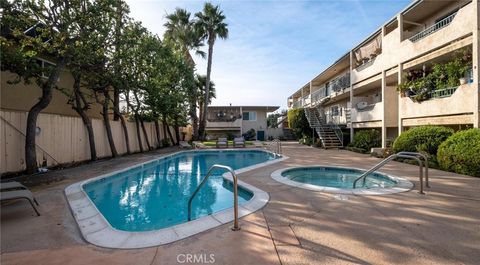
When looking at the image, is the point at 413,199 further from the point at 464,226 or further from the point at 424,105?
the point at 424,105

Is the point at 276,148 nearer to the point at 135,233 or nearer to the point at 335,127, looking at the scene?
the point at 335,127

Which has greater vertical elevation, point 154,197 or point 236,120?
point 236,120

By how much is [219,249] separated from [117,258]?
1.35 metres

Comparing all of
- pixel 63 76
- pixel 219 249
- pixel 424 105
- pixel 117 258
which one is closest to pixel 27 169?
pixel 63 76

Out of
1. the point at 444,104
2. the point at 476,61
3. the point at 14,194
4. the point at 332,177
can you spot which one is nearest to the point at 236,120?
the point at 332,177

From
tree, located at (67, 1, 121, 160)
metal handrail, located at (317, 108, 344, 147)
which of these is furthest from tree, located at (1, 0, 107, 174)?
metal handrail, located at (317, 108, 344, 147)

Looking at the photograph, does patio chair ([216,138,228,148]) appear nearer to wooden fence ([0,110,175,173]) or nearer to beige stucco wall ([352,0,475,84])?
wooden fence ([0,110,175,173])

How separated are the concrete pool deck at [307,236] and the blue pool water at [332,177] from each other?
2.79 m

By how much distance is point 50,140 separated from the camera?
35.0 ft

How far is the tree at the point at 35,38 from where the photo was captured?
8.47 meters

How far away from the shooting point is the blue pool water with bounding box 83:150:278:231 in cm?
600

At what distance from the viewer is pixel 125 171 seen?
11.0 meters

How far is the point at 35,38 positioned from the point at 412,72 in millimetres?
17140

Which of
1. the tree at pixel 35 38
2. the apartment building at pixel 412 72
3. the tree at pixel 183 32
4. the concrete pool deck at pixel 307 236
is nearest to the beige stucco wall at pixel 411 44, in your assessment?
the apartment building at pixel 412 72
